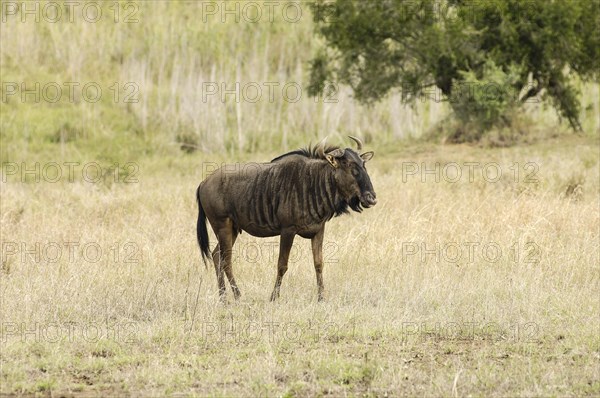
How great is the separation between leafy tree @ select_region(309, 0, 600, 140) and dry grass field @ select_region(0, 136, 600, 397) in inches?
187

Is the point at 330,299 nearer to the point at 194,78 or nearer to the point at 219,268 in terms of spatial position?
the point at 219,268

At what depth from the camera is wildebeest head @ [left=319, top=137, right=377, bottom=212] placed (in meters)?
9.34

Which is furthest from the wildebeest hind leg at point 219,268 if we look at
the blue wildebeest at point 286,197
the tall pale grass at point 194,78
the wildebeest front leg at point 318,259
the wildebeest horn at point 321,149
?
the tall pale grass at point 194,78

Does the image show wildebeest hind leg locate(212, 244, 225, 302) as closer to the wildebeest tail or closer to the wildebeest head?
the wildebeest tail

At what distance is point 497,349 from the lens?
25.2ft

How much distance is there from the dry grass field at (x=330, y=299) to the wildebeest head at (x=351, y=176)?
964 millimetres

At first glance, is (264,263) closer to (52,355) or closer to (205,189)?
(205,189)

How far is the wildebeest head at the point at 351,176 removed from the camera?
9.34 m

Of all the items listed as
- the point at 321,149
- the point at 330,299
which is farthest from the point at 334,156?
the point at 330,299

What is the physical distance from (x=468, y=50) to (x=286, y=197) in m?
11.9

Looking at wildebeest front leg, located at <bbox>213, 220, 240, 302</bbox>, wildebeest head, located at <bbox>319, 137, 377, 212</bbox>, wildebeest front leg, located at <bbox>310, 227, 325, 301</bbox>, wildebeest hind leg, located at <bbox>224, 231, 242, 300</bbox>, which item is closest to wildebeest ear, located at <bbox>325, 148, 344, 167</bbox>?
wildebeest head, located at <bbox>319, 137, 377, 212</bbox>

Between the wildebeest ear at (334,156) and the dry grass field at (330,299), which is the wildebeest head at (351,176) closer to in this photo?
the wildebeest ear at (334,156)

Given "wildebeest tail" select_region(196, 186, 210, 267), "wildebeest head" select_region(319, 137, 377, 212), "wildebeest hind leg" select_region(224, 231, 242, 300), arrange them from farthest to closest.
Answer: "wildebeest tail" select_region(196, 186, 210, 267)
"wildebeest hind leg" select_region(224, 231, 242, 300)
"wildebeest head" select_region(319, 137, 377, 212)

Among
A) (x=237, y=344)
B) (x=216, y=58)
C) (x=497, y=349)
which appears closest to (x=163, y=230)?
(x=237, y=344)
